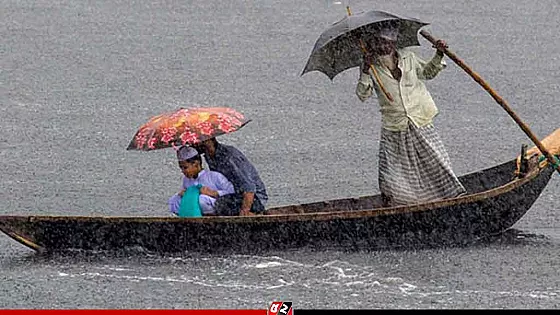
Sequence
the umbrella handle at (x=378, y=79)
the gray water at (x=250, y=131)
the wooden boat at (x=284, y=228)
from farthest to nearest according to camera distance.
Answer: the umbrella handle at (x=378, y=79) → the wooden boat at (x=284, y=228) → the gray water at (x=250, y=131)

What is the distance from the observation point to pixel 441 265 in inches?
341

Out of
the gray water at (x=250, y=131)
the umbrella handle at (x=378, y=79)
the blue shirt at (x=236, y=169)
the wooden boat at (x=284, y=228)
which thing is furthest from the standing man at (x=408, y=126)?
the blue shirt at (x=236, y=169)

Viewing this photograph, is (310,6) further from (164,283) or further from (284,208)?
(164,283)

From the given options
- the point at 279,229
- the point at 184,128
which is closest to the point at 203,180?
the point at 184,128

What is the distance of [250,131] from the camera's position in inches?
476

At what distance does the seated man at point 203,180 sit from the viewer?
8.98m

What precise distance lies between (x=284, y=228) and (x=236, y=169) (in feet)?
1.84

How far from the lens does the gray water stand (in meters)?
8.32

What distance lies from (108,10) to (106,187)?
6.14 metres

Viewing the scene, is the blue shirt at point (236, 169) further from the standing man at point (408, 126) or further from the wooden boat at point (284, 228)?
the standing man at point (408, 126)

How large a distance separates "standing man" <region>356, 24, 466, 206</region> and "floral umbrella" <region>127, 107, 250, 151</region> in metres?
0.98

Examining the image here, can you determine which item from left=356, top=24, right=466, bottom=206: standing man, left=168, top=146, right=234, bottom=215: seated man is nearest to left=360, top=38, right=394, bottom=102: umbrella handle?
left=356, top=24, right=466, bottom=206: standing man

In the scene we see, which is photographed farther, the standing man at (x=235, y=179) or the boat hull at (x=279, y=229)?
the standing man at (x=235, y=179)

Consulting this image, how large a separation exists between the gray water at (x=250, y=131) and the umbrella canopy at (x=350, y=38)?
51.6 inches
